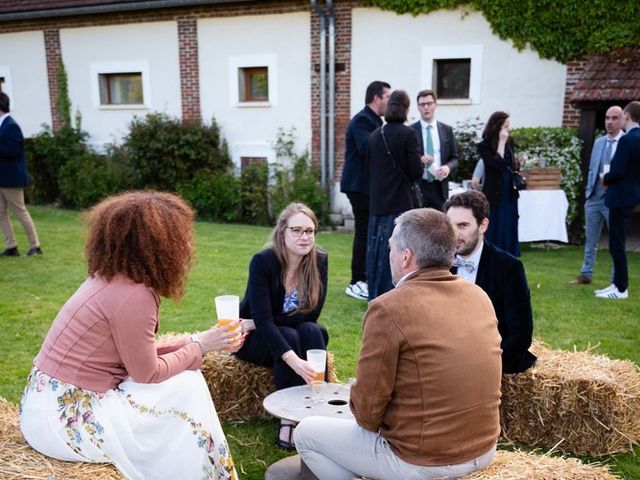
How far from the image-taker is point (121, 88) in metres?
14.3

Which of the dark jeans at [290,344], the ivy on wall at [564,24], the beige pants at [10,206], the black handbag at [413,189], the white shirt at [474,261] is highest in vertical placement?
the ivy on wall at [564,24]

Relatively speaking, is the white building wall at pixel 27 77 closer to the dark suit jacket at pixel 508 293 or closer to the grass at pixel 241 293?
the grass at pixel 241 293

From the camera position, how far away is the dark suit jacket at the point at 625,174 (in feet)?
19.8

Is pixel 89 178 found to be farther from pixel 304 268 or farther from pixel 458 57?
pixel 304 268

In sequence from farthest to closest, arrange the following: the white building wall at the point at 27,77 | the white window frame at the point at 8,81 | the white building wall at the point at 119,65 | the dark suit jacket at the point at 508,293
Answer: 1. the white window frame at the point at 8,81
2. the white building wall at the point at 27,77
3. the white building wall at the point at 119,65
4. the dark suit jacket at the point at 508,293

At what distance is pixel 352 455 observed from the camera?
242 centimetres

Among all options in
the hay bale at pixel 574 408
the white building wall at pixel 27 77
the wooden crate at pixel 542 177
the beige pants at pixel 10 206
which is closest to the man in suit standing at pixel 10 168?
the beige pants at pixel 10 206

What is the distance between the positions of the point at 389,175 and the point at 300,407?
307 centimetres

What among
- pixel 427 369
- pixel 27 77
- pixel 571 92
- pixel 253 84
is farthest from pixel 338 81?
pixel 427 369

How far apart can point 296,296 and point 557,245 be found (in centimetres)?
734

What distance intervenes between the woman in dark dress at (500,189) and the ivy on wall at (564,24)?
473 cm

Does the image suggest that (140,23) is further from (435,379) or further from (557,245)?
(435,379)

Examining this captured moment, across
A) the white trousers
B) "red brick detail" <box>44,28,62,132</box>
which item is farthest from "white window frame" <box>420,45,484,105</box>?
the white trousers

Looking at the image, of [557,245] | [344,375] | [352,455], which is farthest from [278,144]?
[352,455]
